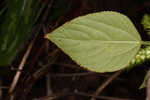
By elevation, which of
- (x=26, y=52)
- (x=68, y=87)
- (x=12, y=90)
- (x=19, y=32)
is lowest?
(x=68, y=87)

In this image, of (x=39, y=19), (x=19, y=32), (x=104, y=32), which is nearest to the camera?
(x=104, y=32)

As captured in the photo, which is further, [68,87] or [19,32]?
[68,87]

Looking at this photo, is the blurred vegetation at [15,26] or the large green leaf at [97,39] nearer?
the large green leaf at [97,39]

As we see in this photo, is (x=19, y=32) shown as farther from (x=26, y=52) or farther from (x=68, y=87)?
(x=68, y=87)

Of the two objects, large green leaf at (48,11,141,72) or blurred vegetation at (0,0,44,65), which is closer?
large green leaf at (48,11,141,72)

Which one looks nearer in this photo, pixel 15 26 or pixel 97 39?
pixel 97 39

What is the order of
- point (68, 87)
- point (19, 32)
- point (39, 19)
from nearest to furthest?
point (19, 32) < point (39, 19) < point (68, 87)

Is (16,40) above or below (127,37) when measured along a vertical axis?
below

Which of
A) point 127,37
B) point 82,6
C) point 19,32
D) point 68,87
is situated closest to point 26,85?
point 19,32
